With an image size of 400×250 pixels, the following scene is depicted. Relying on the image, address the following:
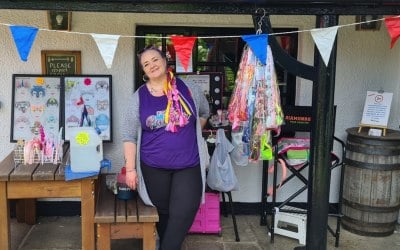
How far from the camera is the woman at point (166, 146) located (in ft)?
11.0

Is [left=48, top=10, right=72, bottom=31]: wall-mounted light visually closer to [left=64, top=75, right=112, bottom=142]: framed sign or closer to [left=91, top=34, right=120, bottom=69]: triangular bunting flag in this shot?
[left=64, top=75, right=112, bottom=142]: framed sign

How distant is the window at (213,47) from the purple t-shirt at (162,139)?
52.7 inches

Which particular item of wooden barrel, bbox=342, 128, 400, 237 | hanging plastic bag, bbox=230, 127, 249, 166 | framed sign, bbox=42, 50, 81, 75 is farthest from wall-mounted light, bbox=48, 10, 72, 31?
wooden barrel, bbox=342, 128, 400, 237

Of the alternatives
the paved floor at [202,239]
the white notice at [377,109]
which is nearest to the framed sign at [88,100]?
the paved floor at [202,239]

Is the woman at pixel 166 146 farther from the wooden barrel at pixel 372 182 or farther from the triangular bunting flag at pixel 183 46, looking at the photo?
the wooden barrel at pixel 372 182

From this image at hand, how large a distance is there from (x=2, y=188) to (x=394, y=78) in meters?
3.69

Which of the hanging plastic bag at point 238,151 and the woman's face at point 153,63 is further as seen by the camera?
the hanging plastic bag at point 238,151

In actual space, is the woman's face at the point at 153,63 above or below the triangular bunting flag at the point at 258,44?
below

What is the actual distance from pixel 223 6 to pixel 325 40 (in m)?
0.70

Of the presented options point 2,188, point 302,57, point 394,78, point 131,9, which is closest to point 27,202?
point 2,188

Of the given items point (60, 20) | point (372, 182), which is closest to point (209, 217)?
point (372, 182)

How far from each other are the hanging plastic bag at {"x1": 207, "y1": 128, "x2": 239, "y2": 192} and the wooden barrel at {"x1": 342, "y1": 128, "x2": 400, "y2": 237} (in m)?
1.17

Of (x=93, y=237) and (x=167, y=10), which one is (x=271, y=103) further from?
(x=93, y=237)

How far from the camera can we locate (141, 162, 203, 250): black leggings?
3.38m
